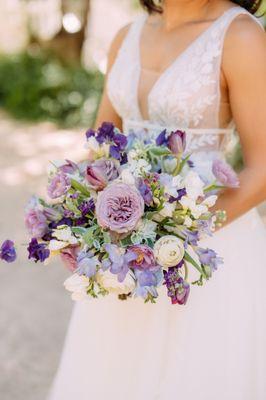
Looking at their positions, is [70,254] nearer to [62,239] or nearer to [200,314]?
[62,239]

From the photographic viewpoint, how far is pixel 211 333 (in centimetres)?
209

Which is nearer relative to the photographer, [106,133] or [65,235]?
[65,235]

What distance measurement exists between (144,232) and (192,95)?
0.57m

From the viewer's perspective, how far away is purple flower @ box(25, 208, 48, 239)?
1810 millimetres

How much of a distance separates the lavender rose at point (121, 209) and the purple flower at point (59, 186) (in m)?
0.16

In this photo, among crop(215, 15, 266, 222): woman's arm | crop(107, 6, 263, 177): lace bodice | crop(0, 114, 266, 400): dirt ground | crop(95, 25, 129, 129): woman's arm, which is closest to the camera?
crop(215, 15, 266, 222): woman's arm

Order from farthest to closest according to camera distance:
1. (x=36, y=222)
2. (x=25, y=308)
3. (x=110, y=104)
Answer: (x=25, y=308), (x=110, y=104), (x=36, y=222)

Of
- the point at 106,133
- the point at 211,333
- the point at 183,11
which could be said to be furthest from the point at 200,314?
the point at 183,11

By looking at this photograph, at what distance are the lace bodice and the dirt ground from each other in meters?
0.60

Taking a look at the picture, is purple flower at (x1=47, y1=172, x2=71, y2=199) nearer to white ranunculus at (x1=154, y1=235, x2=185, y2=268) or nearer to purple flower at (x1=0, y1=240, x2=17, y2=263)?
purple flower at (x1=0, y1=240, x2=17, y2=263)

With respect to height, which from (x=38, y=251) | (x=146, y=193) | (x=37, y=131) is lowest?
(x=38, y=251)

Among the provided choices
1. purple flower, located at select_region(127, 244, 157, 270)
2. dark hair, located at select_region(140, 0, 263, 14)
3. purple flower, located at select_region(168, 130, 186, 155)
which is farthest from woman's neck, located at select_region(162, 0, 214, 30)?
purple flower, located at select_region(127, 244, 157, 270)

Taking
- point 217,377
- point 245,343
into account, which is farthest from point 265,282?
point 217,377

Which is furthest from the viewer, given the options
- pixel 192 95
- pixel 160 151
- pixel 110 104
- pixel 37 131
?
pixel 37 131
